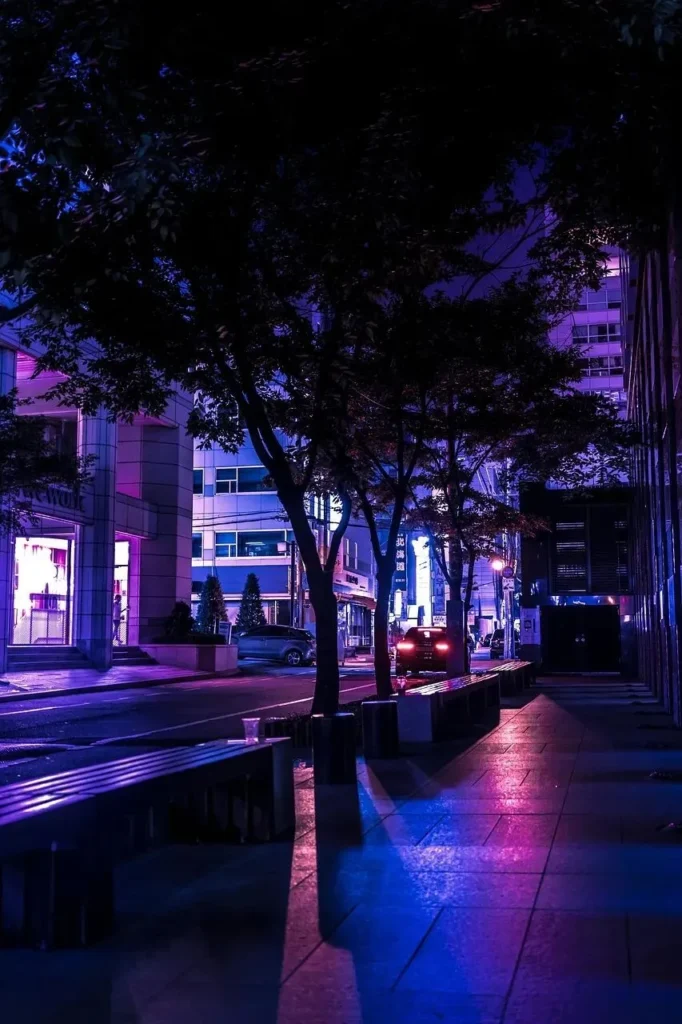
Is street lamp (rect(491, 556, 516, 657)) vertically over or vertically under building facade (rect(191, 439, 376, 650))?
under

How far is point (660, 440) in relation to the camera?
72.5 feet

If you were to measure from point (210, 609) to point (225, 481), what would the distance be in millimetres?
24760

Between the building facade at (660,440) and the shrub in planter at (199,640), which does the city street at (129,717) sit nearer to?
the shrub in planter at (199,640)

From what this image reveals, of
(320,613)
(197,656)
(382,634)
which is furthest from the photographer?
(197,656)

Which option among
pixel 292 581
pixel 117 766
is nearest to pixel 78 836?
pixel 117 766

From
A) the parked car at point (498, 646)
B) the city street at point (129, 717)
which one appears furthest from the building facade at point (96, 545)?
the parked car at point (498, 646)

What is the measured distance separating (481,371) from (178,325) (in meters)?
8.99

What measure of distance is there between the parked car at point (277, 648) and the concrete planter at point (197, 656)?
22.7 feet

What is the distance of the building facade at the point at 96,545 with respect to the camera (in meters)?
37.5

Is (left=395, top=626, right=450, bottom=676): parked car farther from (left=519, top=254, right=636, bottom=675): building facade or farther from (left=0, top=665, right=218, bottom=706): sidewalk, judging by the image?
(left=0, top=665, right=218, bottom=706): sidewalk

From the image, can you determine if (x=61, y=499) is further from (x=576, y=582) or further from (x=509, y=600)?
(x=509, y=600)

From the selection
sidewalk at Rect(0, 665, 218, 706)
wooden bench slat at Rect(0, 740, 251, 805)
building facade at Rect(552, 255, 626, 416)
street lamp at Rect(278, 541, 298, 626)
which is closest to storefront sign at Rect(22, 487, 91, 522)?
sidewalk at Rect(0, 665, 218, 706)

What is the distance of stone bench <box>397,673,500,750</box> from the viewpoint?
14.8 m

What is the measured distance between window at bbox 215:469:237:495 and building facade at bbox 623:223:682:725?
41.3m
